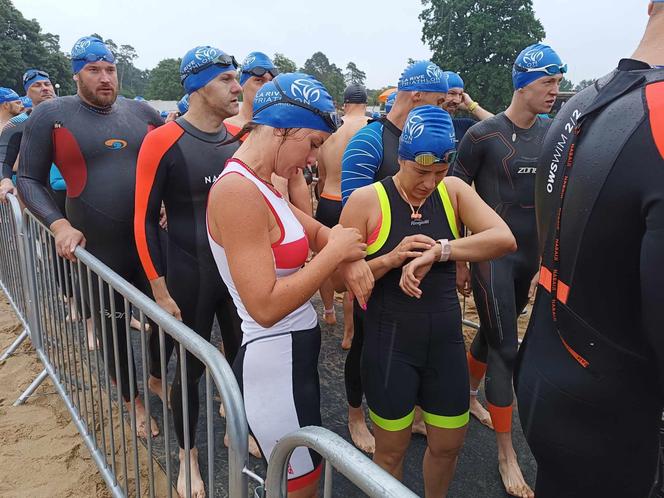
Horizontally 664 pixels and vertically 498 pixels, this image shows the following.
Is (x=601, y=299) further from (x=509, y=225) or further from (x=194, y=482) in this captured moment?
(x=194, y=482)

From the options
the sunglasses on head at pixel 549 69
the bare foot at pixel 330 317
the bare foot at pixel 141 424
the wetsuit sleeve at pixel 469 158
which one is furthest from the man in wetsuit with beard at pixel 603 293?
the bare foot at pixel 330 317

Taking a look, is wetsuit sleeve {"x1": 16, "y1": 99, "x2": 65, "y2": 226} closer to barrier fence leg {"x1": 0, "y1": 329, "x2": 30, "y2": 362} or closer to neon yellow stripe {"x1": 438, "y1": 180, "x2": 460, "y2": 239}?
barrier fence leg {"x1": 0, "y1": 329, "x2": 30, "y2": 362}

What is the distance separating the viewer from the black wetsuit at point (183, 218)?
2576mm

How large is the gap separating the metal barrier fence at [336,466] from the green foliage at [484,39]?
4740cm

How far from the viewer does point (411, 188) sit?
215 cm

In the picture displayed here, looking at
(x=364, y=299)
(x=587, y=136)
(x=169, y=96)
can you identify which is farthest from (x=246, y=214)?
(x=169, y=96)

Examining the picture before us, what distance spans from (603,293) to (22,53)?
215ft

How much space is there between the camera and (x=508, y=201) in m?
3.10

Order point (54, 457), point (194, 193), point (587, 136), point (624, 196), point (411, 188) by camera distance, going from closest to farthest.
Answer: point (624, 196), point (587, 136), point (411, 188), point (194, 193), point (54, 457)

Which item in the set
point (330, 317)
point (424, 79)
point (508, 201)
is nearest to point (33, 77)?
point (330, 317)

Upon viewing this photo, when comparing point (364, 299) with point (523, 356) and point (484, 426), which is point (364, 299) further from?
point (484, 426)

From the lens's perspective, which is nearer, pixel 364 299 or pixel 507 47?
pixel 364 299

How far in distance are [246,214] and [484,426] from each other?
264 centimetres

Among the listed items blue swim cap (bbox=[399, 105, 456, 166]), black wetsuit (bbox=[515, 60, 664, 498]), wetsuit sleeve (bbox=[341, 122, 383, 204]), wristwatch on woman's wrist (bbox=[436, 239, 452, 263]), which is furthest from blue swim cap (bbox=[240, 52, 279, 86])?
black wetsuit (bbox=[515, 60, 664, 498])
